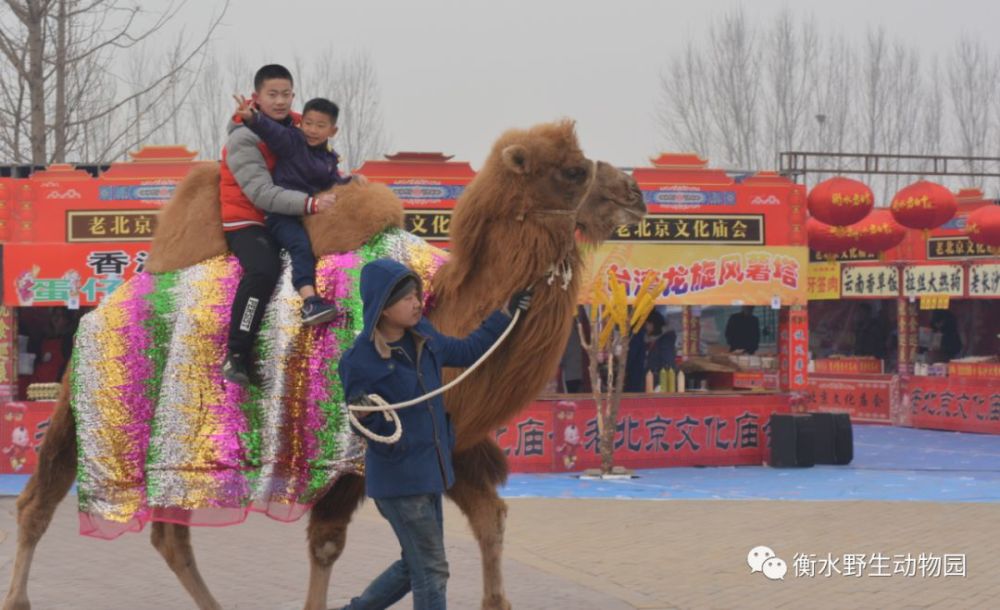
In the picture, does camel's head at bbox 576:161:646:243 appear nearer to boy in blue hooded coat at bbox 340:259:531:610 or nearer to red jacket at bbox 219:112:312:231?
boy in blue hooded coat at bbox 340:259:531:610

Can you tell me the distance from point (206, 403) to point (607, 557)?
376 centimetres

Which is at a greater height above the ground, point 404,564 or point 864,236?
point 864,236

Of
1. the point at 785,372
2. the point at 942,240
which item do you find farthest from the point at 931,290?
the point at 785,372

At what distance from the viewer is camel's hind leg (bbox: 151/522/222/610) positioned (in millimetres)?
6840

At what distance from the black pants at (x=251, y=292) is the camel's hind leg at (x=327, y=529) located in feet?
2.61

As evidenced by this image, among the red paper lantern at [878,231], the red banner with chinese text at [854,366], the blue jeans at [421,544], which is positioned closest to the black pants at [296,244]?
the blue jeans at [421,544]

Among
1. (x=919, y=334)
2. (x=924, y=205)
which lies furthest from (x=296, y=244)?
(x=919, y=334)

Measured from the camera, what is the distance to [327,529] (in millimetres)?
6238

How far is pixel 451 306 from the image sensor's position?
6094 mm

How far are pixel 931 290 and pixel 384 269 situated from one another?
Result: 646 inches

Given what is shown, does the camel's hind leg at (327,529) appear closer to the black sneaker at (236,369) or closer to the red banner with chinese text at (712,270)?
the black sneaker at (236,369)

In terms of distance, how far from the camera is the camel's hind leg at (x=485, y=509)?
20.2ft

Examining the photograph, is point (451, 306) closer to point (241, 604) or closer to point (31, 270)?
point (241, 604)

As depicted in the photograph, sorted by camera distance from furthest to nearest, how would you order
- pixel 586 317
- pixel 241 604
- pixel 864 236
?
pixel 864 236
pixel 586 317
pixel 241 604
